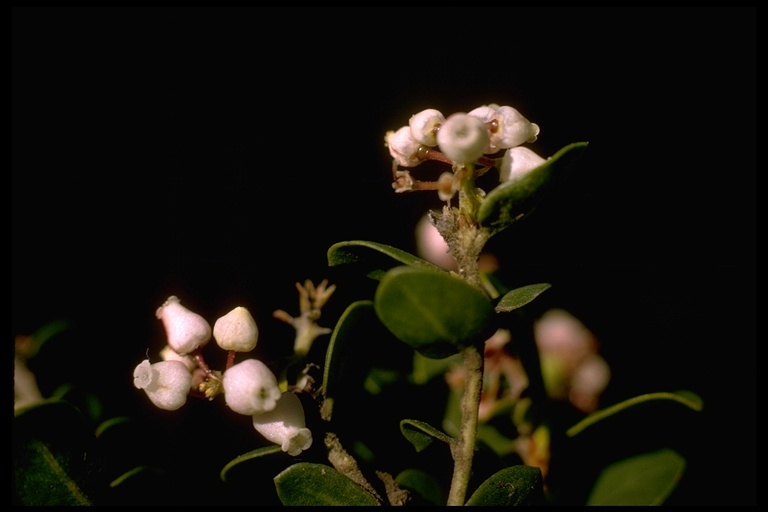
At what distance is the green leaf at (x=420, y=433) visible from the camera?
0.82m

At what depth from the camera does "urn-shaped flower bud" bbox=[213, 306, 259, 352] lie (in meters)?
0.88

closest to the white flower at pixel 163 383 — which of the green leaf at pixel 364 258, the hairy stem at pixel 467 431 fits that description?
the green leaf at pixel 364 258

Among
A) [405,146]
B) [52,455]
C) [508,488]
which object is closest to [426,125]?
[405,146]

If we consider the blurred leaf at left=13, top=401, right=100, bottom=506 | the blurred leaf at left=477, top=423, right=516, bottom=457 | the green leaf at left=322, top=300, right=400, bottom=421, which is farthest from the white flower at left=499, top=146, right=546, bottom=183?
the blurred leaf at left=13, top=401, right=100, bottom=506

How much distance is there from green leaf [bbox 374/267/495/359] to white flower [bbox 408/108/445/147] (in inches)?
8.5

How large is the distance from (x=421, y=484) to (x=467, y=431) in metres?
0.22

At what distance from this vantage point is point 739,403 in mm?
1222

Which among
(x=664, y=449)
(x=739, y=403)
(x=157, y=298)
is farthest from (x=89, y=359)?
(x=739, y=403)

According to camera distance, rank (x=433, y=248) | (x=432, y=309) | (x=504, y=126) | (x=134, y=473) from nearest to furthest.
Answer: (x=432, y=309) → (x=504, y=126) → (x=134, y=473) → (x=433, y=248)

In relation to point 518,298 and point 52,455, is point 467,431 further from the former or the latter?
point 52,455

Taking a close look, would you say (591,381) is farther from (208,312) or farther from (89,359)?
(89,359)

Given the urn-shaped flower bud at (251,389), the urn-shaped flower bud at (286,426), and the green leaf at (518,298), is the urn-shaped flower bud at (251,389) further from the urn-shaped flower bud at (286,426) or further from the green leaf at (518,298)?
the green leaf at (518,298)

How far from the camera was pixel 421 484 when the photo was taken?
98cm

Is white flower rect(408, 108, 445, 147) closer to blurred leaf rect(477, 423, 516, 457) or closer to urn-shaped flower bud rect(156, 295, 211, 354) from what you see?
urn-shaped flower bud rect(156, 295, 211, 354)
